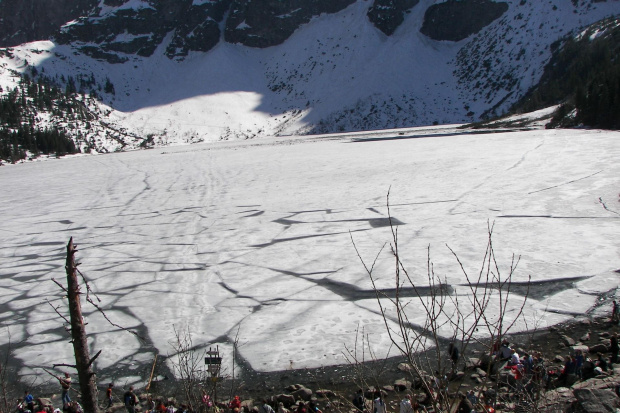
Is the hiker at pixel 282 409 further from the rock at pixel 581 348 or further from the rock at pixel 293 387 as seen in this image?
the rock at pixel 581 348

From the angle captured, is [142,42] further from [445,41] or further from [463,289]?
[463,289]

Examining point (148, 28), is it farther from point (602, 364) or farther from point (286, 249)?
point (602, 364)

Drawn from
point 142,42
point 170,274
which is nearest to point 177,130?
point 142,42

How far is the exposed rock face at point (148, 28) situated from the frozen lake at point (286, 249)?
319 feet

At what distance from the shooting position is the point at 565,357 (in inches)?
198

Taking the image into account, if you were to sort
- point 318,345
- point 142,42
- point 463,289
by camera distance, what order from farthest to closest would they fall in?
point 142,42 → point 463,289 → point 318,345

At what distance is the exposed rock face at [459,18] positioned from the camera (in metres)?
89.6

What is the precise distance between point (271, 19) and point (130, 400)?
115346mm

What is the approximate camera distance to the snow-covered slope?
7250cm

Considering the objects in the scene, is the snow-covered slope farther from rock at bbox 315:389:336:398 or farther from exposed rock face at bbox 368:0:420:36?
rock at bbox 315:389:336:398

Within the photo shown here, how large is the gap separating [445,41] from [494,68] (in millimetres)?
20561

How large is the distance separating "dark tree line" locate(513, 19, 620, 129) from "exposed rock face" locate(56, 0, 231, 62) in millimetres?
76406

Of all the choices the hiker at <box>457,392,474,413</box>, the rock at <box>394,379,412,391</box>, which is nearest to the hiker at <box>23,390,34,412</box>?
the rock at <box>394,379,412,391</box>

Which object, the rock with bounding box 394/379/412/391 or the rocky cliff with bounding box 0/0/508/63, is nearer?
the rock with bounding box 394/379/412/391
